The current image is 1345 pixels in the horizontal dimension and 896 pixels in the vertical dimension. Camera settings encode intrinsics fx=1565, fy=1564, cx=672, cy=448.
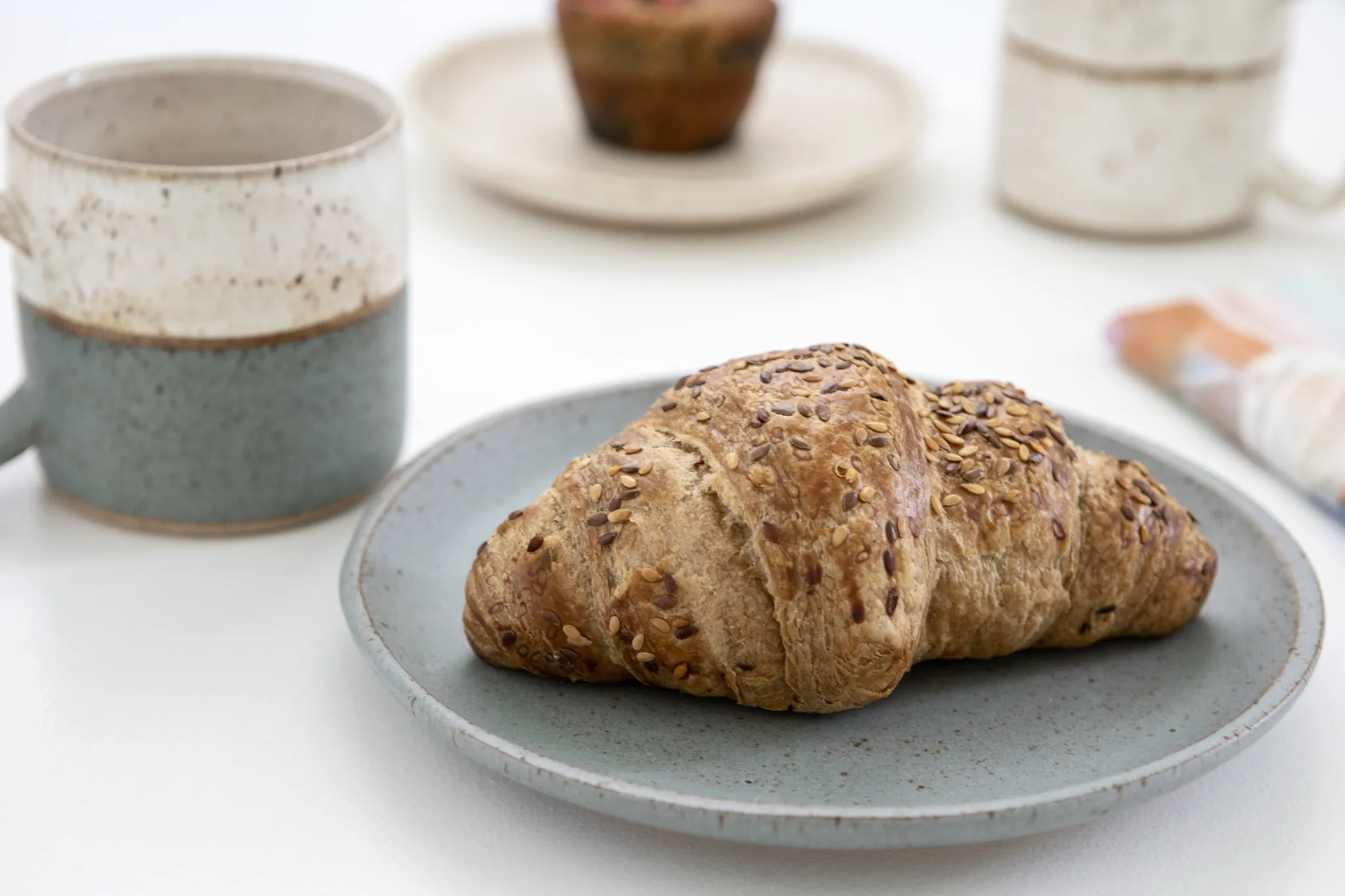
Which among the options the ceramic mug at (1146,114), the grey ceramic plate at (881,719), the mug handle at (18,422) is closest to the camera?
the grey ceramic plate at (881,719)

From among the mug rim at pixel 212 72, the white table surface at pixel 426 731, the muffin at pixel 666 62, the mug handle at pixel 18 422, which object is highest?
the mug rim at pixel 212 72

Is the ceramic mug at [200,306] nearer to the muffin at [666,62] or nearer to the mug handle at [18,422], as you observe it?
the mug handle at [18,422]

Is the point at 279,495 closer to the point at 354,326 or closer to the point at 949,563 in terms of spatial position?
the point at 354,326

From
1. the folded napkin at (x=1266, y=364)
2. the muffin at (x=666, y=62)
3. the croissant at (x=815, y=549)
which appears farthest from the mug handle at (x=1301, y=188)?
the croissant at (x=815, y=549)

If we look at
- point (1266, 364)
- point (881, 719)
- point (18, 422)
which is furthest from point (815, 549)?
point (1266, 364)

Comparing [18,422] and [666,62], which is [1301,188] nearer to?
[666,62]
